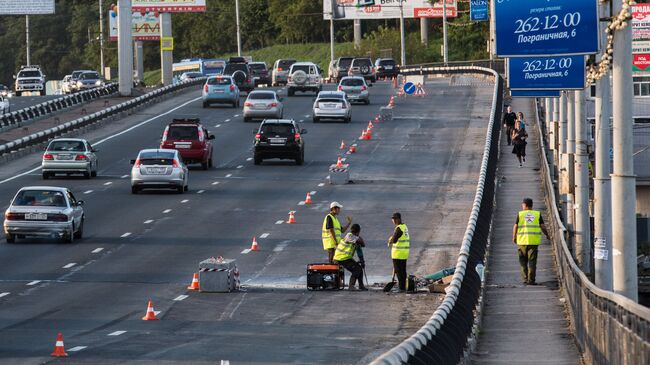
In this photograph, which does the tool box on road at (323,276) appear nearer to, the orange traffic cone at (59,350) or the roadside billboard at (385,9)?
the orange traffic cone at (59,350)

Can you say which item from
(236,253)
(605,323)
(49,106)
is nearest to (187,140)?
(236,253)

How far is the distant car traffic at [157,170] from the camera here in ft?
159

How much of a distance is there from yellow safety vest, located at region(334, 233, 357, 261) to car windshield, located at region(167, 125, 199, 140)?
80.1 feet

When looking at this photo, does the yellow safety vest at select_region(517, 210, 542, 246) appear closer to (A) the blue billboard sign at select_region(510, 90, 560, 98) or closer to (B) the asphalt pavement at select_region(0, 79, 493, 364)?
(B) the asphalt pavement at select_region(0, 79, 493, 364)

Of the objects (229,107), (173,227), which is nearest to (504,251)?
(173,227)

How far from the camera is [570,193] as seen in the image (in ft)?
120

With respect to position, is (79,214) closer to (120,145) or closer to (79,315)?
(79,315)

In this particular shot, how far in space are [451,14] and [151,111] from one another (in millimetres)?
66418

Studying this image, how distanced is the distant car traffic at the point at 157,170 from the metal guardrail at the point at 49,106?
23768mm

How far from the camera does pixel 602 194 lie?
24.5 meters

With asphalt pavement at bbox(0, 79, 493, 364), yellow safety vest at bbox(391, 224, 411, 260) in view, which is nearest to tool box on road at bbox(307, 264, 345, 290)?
asphalt pavement at bbox(0, 79, 493, 364)

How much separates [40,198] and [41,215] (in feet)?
3.10

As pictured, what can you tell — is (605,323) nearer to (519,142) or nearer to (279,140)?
(519,142)

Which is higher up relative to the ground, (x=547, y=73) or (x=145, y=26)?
(x=145, y=26)
